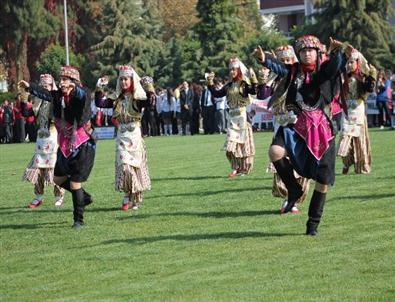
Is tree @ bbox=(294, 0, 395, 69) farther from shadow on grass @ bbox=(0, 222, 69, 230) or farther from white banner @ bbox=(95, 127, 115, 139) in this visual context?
shadow on grass @ bbox=(0, 222, 69, 230)

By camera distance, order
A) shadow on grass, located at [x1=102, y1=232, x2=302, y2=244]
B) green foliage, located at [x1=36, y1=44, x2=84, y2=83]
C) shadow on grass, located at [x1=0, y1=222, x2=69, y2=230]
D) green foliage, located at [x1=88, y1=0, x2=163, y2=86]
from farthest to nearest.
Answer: green foliage, located at [x1=36, y1=44, x2=84, y2=83]
green foliage, located at [x1=88, y1=0, x2=163, y2=86]
shadow on grass, located at [x1=0, y1=222, x2=69, y2=230]
shadow on grass, located at [x1=102, y1=232, x2=302, y2=244]

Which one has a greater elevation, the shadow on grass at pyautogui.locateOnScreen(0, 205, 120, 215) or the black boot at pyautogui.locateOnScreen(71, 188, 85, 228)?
the black boot at pyautogui.locateOnScreen(71, 188, 85, 228)

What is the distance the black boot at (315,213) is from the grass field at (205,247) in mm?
130

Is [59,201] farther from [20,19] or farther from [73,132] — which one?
[20,19]

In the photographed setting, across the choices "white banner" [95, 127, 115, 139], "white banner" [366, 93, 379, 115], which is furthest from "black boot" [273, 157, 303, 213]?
"white banner" [95, 127, 115, 139]

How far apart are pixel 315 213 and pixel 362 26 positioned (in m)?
33.8

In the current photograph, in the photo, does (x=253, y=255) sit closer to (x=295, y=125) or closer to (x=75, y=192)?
(x=295, y=125)

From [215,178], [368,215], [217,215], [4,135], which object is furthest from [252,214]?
[4,135]

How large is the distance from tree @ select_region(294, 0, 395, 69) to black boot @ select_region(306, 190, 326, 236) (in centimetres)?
3305

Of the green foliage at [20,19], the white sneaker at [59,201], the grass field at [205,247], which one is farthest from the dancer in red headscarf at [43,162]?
the green foliage at [20,19]

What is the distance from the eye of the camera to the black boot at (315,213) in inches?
437

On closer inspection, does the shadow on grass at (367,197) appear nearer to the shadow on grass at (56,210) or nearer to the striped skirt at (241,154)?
the shadow on grass at (56,210)

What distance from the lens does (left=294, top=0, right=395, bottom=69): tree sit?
144ft

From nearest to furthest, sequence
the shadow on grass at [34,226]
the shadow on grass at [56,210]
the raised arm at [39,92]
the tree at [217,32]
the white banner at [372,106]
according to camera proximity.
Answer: the raised arm at [39,92]
the shadow on grass at [34,226]
the shadow on grass at [56,210]
the white banner at [372,106]
the tree at [217,32]
